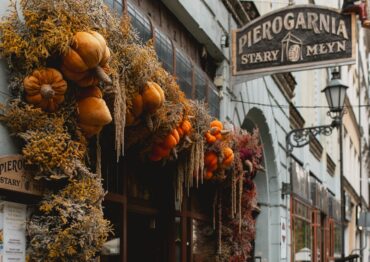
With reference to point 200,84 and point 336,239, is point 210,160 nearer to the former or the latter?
point 200,84

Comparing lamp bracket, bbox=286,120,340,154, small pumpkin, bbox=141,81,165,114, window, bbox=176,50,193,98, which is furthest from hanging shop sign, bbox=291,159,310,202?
small pumpkin, bbox=141,81,165,114

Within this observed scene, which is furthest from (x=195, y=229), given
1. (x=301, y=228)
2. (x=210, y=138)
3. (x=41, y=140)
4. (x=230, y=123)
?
(x=301, y=228)

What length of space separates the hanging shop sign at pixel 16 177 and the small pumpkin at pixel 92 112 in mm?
604

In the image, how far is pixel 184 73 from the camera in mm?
9547

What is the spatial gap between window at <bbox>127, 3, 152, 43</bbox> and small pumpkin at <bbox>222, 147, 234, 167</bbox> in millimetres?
1773

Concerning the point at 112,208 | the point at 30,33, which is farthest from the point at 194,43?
the point at 30,33

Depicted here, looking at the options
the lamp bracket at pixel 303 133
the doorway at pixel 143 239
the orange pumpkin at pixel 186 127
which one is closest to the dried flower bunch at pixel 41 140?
the orange pumpkin at pixel 186 127

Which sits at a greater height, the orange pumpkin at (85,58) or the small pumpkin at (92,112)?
the orange pumpkin at (85,58)

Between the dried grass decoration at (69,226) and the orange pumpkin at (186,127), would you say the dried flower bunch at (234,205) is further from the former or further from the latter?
the dried grass decoration at (69,226)

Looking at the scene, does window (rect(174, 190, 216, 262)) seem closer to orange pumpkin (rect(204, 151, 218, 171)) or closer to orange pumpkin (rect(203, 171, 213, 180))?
orange pumpkin (rect(203, 171, 213, 180))

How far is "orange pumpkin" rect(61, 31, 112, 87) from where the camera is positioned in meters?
5.07

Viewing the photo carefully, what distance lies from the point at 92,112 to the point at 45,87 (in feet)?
1.49

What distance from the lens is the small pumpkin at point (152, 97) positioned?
→ 6.27 meters

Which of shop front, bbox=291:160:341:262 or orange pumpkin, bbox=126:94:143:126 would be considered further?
shop front, bbox=291:160:341:262
